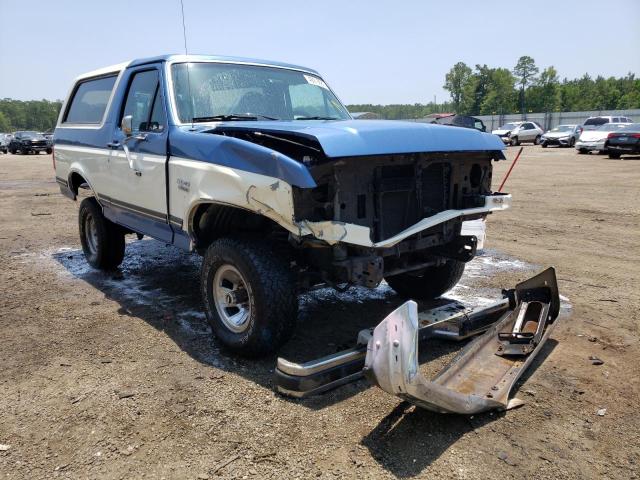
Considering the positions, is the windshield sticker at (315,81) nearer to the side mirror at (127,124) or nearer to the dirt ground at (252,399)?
the side mirror at (127,124)

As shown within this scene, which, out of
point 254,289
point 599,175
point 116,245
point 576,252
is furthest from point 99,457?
point 599,175

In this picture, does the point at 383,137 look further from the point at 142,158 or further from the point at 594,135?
the point at 594,135

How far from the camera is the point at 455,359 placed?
11.1ft

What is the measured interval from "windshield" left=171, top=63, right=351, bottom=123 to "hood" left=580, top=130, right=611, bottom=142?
22.8 m

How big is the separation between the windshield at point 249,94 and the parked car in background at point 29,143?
37.3 m

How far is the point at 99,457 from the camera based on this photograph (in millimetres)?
2635

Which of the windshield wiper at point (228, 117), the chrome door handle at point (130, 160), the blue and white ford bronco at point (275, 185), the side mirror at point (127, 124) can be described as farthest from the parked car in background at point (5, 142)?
the windshield wiper at point (228, 117)

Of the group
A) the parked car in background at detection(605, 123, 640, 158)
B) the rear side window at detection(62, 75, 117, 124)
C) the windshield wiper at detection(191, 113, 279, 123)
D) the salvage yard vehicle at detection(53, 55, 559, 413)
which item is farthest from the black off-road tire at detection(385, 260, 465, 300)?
the parked car in background at detection(605, 123, 640, 158)

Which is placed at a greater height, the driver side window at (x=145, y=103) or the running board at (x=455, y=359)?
the driver side window at (x=145, y=103)

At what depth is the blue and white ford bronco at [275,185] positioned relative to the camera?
10.4ft

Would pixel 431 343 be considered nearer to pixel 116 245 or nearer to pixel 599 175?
pixel 116 245

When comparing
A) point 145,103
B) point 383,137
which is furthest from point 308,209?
point 145,103

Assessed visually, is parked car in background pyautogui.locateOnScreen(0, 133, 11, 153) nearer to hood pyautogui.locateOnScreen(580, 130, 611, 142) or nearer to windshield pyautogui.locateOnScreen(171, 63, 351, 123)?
hood pyautogui.locateOnScreen(580, 130, 611, 142)

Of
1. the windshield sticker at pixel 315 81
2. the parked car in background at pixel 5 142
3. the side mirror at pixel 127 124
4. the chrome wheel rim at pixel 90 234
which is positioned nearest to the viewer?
the side mirror at pixel 127 124
